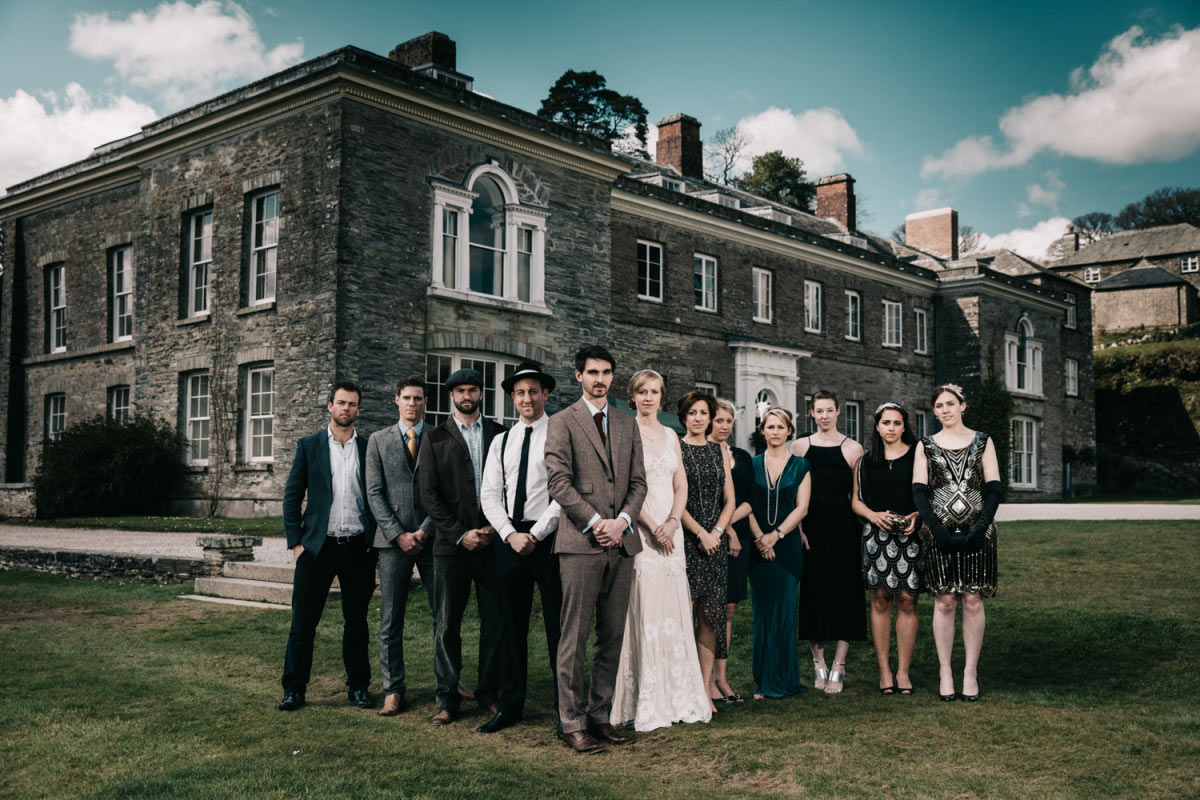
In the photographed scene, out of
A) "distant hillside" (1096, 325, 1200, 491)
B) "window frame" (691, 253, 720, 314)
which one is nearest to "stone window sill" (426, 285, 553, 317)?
"window frame" (691, 253, 720, 314)

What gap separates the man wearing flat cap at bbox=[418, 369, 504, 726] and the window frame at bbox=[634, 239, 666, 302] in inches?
695

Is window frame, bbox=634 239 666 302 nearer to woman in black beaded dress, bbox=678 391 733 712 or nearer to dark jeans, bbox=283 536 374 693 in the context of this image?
woman in black beaded dress, bbox=678 391 733 712

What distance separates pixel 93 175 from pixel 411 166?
925cm

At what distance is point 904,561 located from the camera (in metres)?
6.67

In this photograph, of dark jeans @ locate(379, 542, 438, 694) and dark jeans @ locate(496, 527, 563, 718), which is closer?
dark jeans @ locate(496, 527, 563, 718)

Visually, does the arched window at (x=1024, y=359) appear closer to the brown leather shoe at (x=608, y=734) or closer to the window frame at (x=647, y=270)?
the window frame at (x=647, y=270)

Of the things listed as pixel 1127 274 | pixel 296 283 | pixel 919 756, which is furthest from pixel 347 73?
pixel 1127 274

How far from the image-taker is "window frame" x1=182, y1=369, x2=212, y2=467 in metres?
20.0

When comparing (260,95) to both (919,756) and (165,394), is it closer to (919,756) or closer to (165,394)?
(165,394)

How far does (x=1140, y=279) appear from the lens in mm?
61906

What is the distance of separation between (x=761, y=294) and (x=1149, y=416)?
23069mm

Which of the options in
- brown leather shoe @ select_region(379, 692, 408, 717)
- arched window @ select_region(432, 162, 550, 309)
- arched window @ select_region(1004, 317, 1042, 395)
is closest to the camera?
brown leather shoe @ select_region(379, 692, 408, 717)

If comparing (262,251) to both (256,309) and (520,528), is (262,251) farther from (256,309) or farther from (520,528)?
(520,528)

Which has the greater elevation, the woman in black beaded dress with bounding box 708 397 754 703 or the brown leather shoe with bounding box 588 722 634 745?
the woman in black beaded dress with bounding box 708 397 754 703
